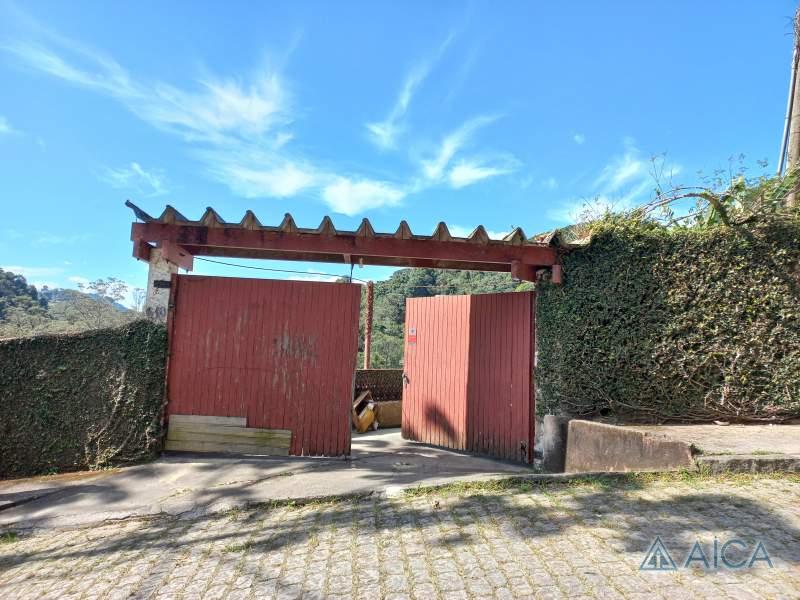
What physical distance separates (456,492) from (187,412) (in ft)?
12.1

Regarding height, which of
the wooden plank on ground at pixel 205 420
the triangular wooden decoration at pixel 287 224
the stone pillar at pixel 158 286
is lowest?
the wooden plank on ground at pixel 205 420

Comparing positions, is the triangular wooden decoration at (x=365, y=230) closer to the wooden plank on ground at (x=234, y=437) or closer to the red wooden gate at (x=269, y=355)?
the red wooden gate at (x=269, y=355)

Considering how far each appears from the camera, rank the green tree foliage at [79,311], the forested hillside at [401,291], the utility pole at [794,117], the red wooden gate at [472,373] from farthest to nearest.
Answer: the forested hillside at [401,291] < the green tree foliage at [79,311] < the utility pole at [794,117] < the red wooden gate at [472,373]

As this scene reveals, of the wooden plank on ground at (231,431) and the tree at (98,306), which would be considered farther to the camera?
the tree at (98,306)

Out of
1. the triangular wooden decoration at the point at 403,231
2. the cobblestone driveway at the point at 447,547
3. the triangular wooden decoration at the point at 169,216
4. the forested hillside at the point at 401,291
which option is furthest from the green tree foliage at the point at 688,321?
the forested hillside at the point at 401,291

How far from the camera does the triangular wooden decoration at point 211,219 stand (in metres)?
5.31

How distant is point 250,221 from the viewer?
5344 mm

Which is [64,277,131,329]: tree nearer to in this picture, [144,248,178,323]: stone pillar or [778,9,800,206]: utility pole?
[144,248,178,323]: stone pillar

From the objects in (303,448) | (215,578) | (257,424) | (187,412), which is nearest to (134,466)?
(187,412)

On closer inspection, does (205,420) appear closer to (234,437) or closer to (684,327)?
(234,437)

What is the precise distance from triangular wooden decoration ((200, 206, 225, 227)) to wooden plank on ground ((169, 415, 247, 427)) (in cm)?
239

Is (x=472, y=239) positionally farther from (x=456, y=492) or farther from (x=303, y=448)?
(x=303, y=448)

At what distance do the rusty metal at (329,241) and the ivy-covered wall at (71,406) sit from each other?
4.42ft
